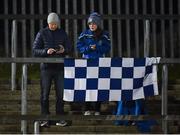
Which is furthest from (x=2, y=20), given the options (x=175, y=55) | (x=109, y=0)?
(x=175, y=55)

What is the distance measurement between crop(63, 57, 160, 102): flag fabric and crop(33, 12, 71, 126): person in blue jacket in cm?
81

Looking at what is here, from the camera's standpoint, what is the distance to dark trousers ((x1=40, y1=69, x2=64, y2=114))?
9.88 meters

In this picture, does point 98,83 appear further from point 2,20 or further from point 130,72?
point 2,20

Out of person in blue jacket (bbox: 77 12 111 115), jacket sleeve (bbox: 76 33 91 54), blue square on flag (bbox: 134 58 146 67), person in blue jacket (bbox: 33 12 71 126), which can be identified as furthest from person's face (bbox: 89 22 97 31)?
blue square on flag (bbox: 134 58 146 67)

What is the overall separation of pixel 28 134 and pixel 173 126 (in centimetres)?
200

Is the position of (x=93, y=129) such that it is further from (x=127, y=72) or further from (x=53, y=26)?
(x=53, y=26)

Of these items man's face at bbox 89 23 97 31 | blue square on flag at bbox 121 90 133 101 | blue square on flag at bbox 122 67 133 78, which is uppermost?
man's face at bbox 89 23 97 31

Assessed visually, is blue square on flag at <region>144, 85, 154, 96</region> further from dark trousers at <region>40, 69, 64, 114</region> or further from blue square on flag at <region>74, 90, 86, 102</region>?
dark trousers at <region>40, 69, 64, 114</region>

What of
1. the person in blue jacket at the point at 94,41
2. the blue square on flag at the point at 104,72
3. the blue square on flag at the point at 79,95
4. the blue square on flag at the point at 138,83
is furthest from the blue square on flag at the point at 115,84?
the person in blue jacket at the point at 94,41

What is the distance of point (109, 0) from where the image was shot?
1429 cm

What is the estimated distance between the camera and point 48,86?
33.1 feet

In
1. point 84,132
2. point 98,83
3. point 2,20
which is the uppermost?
point 2,20

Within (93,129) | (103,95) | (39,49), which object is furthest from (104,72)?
(39,49)

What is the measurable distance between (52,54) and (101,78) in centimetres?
119
